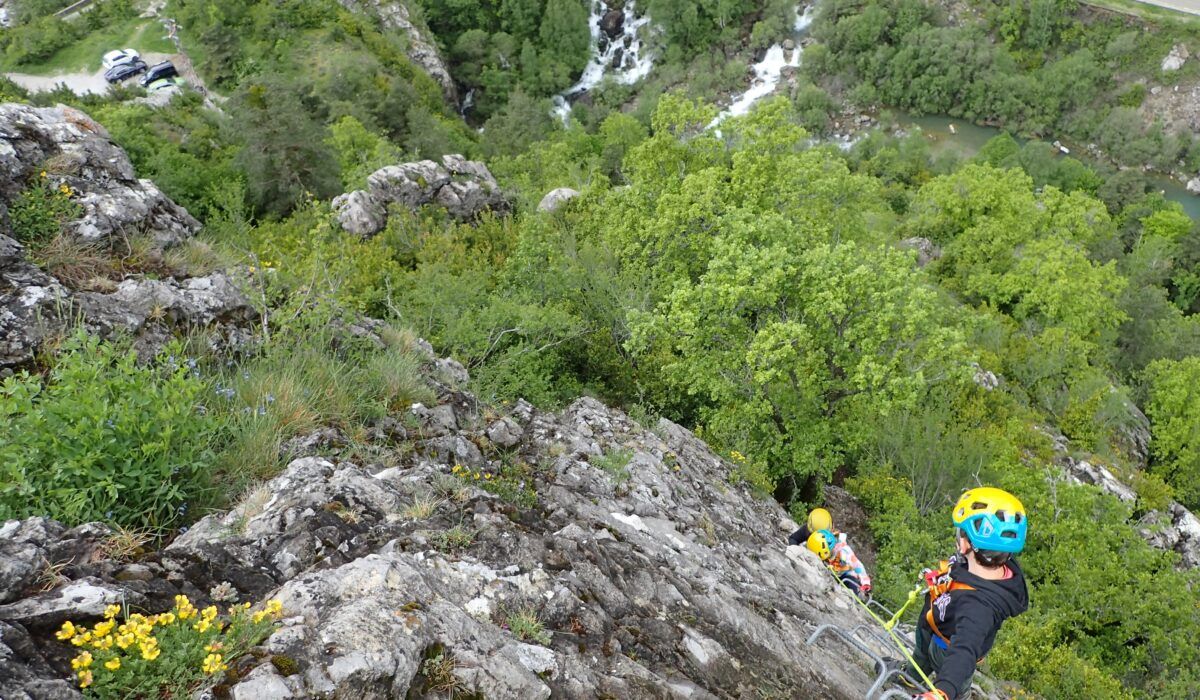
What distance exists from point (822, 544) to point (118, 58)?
169ft

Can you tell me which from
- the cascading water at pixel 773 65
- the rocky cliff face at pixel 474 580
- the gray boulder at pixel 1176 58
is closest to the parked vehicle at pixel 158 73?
the rocky cliff face at pixel 474 580

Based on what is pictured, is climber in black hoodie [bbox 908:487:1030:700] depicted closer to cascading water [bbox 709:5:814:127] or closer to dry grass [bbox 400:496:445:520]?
dry grass [bbox 400:496:445:520]

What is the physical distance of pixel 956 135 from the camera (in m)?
68.1

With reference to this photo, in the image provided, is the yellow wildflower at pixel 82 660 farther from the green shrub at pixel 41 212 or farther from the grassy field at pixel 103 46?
the grassy field at pixel 103 46

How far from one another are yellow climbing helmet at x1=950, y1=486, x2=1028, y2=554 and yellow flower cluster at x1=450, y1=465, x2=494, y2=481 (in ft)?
13.8

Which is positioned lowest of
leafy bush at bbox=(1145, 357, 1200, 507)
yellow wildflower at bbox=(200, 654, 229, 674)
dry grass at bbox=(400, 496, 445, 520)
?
leafy bush at bbox=(1145, 357, 1200, 507)

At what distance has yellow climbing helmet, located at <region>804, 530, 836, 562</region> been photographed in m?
9.09

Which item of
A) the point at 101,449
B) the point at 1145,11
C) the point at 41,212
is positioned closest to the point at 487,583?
the point at 101,449

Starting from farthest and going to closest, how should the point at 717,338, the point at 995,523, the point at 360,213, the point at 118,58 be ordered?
the point at 118,58 < the point at 360,213 < the point at 717,338 < the point at 995,523

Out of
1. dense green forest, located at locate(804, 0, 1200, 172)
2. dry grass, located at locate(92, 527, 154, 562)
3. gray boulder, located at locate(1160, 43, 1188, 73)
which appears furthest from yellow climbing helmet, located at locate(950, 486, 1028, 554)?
gray boulder, located at locate(1160, 43, 1188, 73)

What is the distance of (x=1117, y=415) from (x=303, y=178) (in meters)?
31.7

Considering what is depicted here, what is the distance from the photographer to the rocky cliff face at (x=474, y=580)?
3.59 metres

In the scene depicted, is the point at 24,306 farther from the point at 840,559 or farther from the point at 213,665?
the point at 840,559

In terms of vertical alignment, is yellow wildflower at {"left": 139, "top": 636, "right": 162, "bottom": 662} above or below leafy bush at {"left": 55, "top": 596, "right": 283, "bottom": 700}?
above
